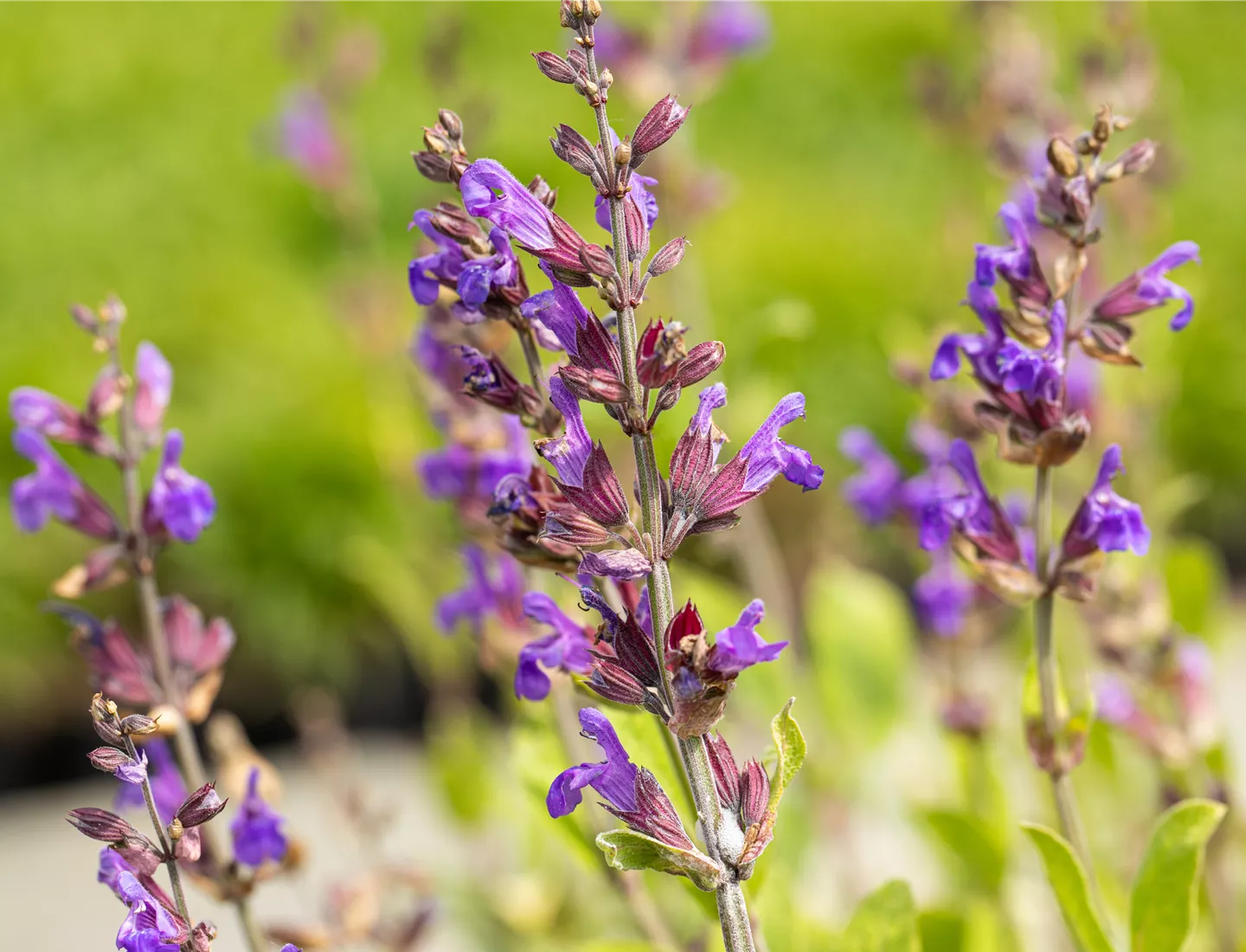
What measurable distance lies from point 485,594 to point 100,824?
0.53m

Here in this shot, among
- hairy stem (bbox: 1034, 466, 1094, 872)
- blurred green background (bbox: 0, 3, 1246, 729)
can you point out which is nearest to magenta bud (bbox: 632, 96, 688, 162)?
hairy stem (bbox: 1034, 466, 1094, 872)

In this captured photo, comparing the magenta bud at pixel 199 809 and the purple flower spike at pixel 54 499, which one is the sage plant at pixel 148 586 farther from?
the magenta bud at pixel 199 809

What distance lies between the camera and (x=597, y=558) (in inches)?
27.6

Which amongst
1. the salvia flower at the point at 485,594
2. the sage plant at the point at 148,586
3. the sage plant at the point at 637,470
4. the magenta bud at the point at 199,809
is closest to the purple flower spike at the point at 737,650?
the sage plant at the point at 637,470

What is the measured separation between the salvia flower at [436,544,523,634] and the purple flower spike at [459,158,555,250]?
53 centimetres

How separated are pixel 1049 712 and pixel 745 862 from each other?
1.13ft

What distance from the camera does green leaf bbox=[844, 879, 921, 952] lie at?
35.7 inches

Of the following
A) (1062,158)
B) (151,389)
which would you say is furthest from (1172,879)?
(151,389)

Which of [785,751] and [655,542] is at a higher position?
[655,542]

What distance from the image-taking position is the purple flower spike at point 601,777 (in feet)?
2.41

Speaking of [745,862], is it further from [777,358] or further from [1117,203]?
[1117,203]

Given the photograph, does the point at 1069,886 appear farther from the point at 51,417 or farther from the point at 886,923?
the point at 51,417

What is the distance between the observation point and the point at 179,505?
0.96 meters

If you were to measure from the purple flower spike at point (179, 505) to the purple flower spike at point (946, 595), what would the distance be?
76cm
